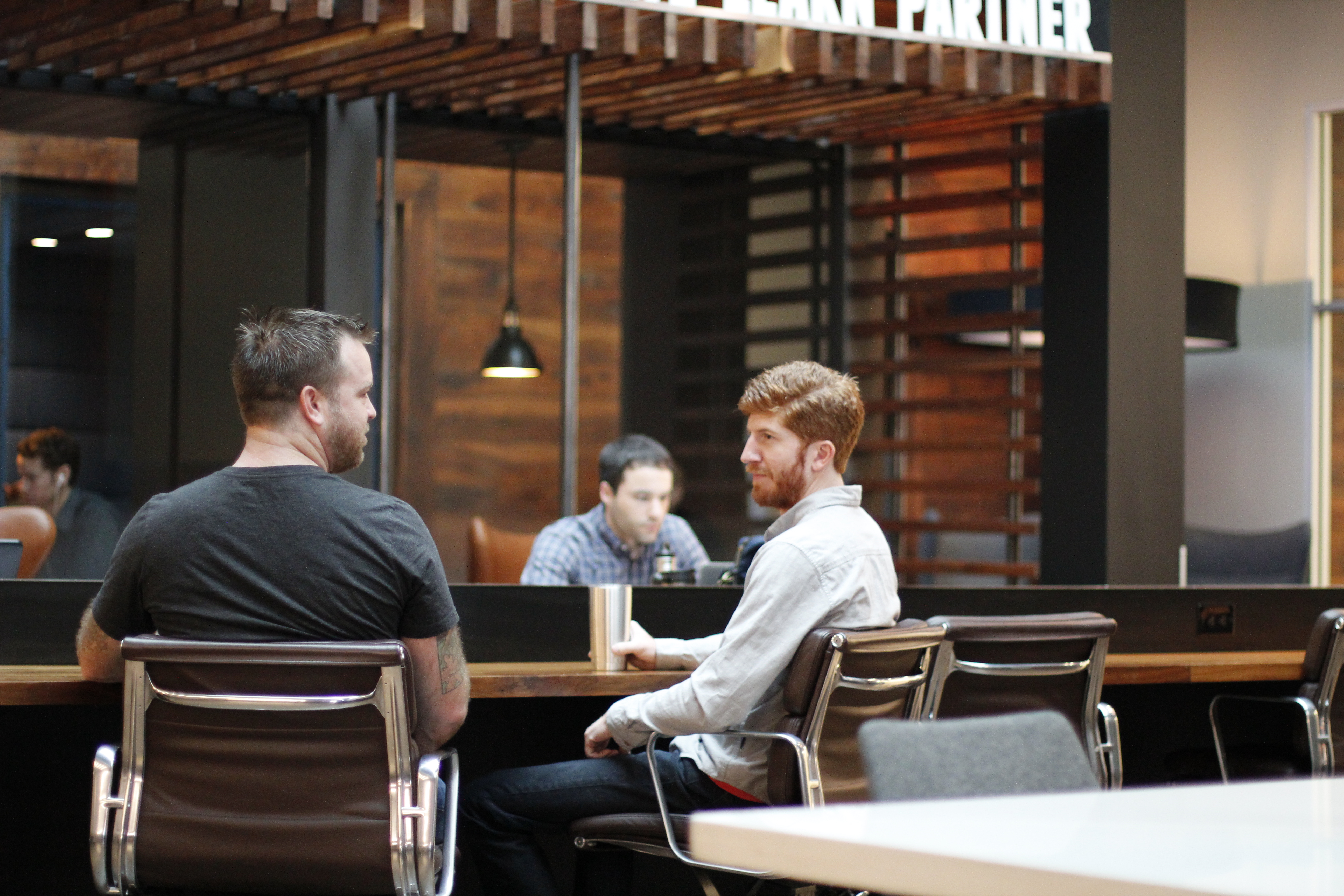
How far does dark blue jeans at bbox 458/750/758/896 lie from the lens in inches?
110

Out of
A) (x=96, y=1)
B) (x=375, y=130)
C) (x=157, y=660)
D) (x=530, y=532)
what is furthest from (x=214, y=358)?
(x=157, y=660)

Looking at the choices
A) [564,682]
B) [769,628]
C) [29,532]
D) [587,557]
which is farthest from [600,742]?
[29,532]

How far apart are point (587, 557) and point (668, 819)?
7.33 feet

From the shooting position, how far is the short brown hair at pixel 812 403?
2.94 metres

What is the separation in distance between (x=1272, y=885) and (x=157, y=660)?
1663 mm

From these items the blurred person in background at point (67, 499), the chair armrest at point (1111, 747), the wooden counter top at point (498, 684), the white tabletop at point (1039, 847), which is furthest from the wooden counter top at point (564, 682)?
the blurred person in background at point (67, 499)

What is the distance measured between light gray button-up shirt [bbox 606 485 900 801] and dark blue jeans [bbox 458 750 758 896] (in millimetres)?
49

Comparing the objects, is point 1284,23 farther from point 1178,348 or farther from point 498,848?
point 498,848

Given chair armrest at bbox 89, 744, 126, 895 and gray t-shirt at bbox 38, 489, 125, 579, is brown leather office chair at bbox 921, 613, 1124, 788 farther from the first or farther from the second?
gray t-shirt at bbox 38, 489, 125, 579

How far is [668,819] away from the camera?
8.86 ft

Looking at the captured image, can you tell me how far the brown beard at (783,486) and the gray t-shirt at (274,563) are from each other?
810 mm

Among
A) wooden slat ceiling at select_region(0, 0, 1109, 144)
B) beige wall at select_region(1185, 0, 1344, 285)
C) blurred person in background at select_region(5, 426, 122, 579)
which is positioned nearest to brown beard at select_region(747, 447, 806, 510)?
wooden slat ceiling at select_region(0, 0, 1109, 144)

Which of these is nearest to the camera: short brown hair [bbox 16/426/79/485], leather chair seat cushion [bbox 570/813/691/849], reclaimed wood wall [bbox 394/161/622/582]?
leather chair seat cushion [bbox 570/813/691/849]

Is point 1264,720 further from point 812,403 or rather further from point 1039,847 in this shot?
point 1039,847
